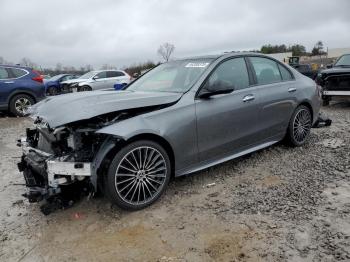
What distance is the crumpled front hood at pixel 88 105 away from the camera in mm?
3668

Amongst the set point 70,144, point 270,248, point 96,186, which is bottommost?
point 270,248

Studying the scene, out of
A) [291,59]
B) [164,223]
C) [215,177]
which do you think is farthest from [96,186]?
[291,59]

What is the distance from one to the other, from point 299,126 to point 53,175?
3.93 m

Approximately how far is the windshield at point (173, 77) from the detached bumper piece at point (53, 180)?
5.17 feet

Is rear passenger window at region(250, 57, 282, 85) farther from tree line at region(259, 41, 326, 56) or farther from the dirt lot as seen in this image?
tree line at region(259, 41, 326, 56)

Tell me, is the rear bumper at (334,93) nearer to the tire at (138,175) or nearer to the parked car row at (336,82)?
the parked car row at (336,82)

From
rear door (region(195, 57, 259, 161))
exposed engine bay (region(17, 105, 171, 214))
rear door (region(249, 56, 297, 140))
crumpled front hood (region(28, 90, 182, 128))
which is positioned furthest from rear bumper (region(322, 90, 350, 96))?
exposed engine bay (region(17, 105, 171, 214))

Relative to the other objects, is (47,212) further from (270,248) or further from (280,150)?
(280,150)

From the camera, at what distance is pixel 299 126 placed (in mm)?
5840

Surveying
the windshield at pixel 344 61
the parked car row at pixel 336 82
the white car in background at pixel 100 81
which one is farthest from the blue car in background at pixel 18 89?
the windshield at pixel 344 61

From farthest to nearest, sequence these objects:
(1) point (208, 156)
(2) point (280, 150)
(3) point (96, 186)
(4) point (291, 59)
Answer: (4) point (291, 59) < (2) point (280, 150) < (1) point (208, 156) < (3) point (96, 186)

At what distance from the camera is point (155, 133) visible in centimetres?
389

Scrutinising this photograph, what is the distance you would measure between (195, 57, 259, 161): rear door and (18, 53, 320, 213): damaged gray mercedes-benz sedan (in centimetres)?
1

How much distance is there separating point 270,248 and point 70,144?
224 centimetres
